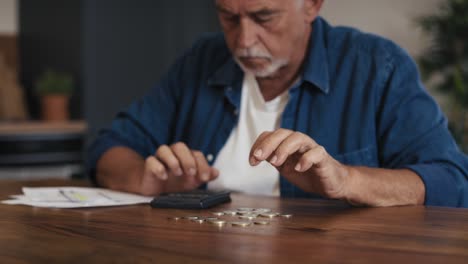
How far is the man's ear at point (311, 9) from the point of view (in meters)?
1.83

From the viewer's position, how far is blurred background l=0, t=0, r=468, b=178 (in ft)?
13.4

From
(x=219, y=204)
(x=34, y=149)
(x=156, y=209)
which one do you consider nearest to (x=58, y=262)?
(x=156, y=209)

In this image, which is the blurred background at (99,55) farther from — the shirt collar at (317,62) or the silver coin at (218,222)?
the silver coin at (218,222)

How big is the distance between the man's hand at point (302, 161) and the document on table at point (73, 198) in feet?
1.03

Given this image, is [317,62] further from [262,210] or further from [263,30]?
[262,210]

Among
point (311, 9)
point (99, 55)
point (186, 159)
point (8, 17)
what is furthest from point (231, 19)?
point (8, 17)

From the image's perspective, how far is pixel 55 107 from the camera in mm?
4855

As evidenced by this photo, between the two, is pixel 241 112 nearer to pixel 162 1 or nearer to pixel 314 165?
pixel 314 165

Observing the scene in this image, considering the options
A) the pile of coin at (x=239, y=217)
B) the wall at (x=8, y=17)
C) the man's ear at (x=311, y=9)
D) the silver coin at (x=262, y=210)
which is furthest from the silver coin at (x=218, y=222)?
the wall at (x=8, y=17)

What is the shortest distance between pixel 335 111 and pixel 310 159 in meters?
0.58

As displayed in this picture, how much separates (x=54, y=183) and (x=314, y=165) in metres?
0.82

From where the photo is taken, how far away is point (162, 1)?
5.07 meters

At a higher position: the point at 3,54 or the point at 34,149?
the point at 3,54

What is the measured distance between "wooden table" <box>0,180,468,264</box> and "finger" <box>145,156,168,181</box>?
0.18 m
